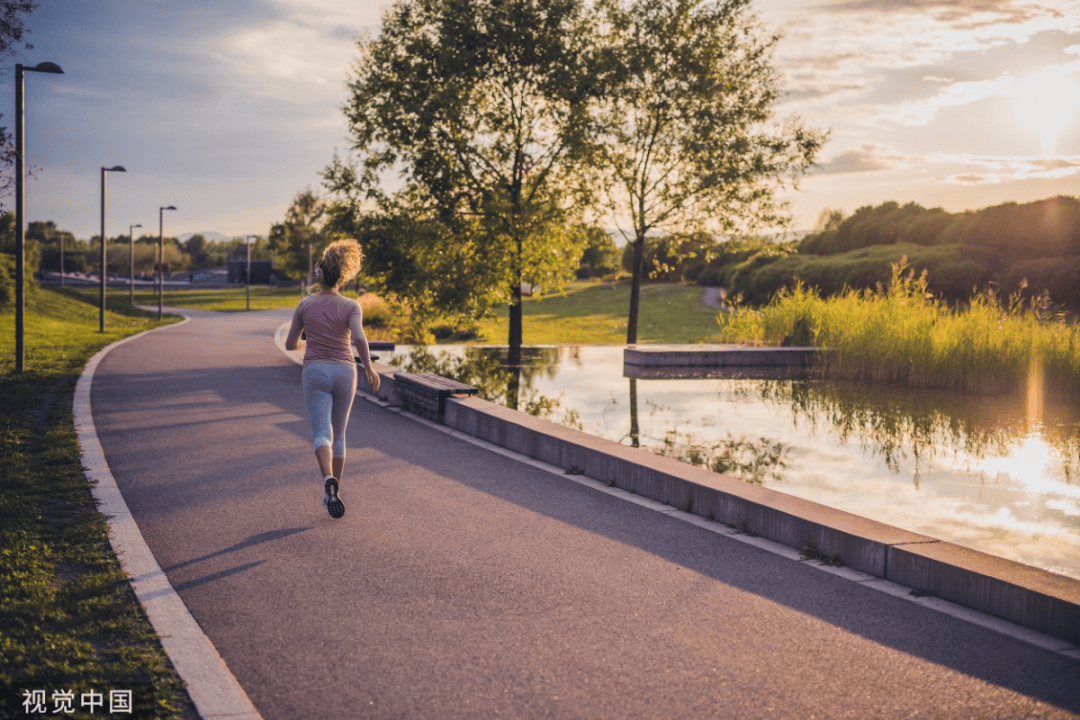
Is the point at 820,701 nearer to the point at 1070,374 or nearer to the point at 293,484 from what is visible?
the point at 293,484

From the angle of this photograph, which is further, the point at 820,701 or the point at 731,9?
the point at 731,9

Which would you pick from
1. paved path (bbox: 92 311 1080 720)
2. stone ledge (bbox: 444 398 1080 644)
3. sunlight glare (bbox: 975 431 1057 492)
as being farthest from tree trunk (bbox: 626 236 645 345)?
paved path (bbox: 92 311 1080 720)

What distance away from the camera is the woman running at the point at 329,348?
21.7 feet

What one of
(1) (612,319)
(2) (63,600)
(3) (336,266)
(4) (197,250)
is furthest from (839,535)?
(4) (197,250)

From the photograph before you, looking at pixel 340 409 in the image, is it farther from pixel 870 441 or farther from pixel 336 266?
pixel 870 441

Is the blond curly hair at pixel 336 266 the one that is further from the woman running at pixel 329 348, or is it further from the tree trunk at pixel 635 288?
the tree trunk at pixel 635 288

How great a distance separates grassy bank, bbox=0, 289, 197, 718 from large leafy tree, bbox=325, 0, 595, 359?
9277mm

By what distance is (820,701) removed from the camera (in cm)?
379

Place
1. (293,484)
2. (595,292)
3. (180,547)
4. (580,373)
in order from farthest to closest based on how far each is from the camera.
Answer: (595,292), (580,373), (293,484), (180,547)

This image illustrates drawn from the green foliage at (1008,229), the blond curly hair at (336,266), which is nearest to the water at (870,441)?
the blond curly hair at (336,266)

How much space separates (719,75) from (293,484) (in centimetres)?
1635

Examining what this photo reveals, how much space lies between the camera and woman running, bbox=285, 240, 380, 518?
21.7ft

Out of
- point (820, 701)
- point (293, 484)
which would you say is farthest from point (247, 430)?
point (820, 701)

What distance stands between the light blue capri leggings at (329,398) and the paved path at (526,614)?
56cm
